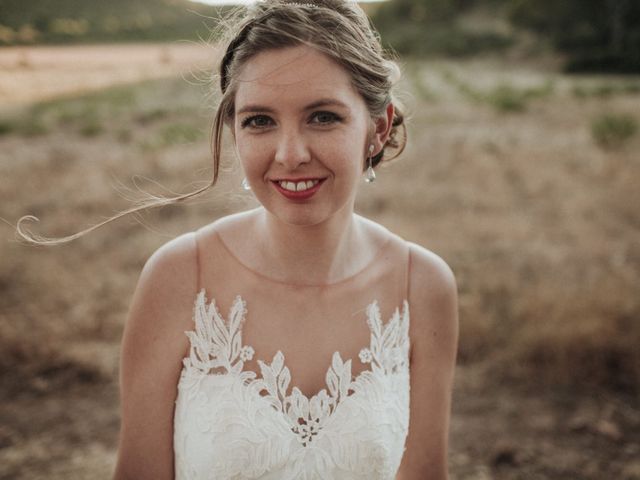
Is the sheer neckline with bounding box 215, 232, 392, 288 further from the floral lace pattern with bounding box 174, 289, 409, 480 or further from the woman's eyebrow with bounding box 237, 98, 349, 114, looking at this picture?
the woman's eyebrow with bounding box 237, 98, 349, 114

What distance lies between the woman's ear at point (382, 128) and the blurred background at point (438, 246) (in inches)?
12.2

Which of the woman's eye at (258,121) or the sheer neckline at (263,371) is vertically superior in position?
the woman's eye at (258,121)

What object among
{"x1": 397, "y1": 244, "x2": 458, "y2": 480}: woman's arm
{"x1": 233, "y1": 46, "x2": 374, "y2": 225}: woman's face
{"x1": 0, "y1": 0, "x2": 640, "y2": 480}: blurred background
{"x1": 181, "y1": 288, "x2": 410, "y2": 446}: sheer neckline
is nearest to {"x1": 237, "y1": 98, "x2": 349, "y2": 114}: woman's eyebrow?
{"x1": 233, "y1": 46, "x2": 374, "y2": 225}: woman's face

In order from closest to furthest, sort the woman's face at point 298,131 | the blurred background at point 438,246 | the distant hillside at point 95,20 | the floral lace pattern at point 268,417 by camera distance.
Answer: the woman's face at point 298,131 → the floral lace pattern at point 268,417 → the blurred background at point 438,246 → the distant hillside at point 95,20

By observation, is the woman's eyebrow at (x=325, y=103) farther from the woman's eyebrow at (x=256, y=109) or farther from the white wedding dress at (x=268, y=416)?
the white wedding dress at (x=268, y=416)

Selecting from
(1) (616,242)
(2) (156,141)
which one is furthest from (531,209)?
(2) (156,141)

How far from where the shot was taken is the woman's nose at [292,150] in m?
1.57

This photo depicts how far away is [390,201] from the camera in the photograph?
7.44 m

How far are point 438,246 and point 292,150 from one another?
4.67 metres

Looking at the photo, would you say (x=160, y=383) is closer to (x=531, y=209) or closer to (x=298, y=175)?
(x=298, y=175)

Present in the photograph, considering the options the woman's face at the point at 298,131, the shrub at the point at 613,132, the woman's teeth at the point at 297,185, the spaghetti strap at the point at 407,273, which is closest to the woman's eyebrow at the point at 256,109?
the woman's face at the point at 298,131

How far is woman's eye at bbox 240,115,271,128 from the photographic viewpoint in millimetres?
1629

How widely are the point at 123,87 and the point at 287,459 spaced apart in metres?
22.5

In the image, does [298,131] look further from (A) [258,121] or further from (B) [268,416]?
(B) [268,416]
